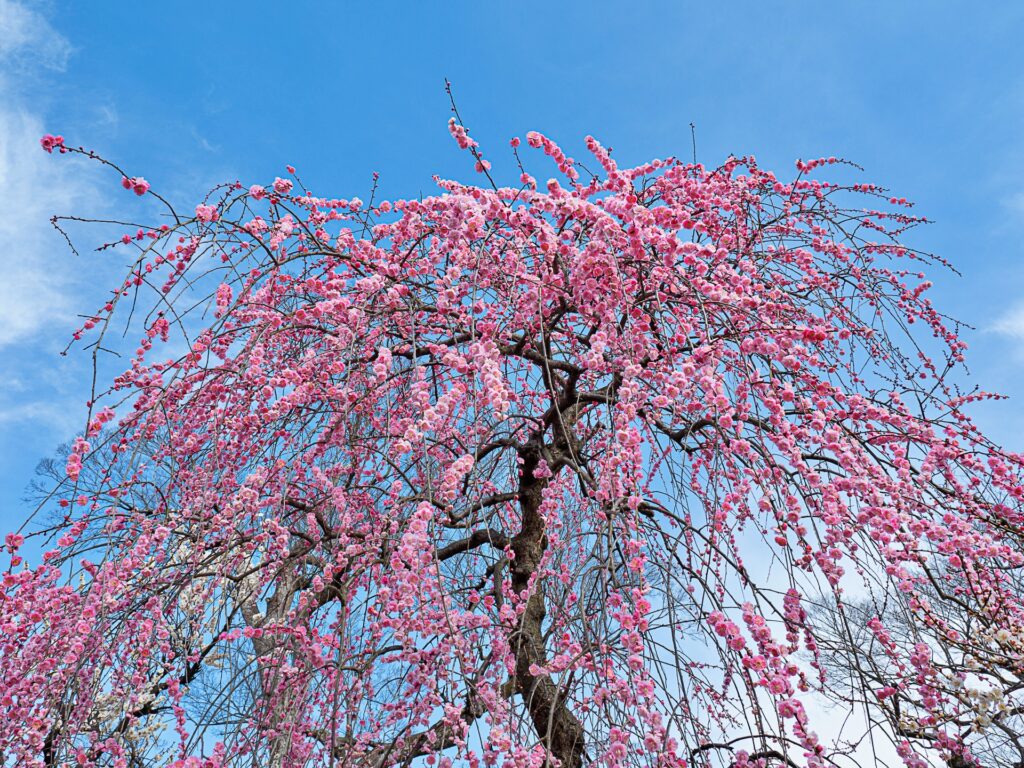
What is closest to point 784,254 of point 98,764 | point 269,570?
point 269,570

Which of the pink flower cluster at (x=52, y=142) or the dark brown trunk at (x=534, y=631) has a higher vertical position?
the pink flower cluster at (x=52, y=142)

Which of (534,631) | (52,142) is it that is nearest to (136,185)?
(52,142)

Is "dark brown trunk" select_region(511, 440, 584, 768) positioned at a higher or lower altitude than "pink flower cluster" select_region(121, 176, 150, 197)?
lower

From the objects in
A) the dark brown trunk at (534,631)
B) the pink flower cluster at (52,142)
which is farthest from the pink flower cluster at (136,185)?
the dark brown trunk at (534,631)

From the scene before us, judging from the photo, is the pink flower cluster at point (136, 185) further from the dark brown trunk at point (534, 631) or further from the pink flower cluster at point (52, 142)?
the dark brown trunk at point (534, 631)

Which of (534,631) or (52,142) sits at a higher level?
(52,142)

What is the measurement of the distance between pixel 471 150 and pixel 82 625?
8.58 ft

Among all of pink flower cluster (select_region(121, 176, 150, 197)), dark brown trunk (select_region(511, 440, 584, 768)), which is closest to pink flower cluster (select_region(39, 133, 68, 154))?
pink flower cluster (select_region(121, 176, 150, 197))

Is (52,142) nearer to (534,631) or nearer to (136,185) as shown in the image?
(136,185)

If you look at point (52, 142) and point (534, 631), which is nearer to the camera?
point (52, 142)

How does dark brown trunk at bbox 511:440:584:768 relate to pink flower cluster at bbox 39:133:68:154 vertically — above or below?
below

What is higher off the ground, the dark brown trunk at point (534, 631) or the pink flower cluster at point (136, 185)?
the pink flower cluster at point (136, 185)

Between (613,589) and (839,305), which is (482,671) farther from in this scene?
(839,305)

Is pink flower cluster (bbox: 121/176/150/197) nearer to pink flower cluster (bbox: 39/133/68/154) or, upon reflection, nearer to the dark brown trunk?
pink flower cluster (bbox: 39/133/68/154)
